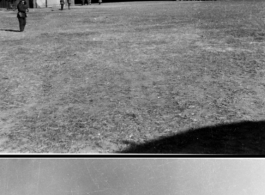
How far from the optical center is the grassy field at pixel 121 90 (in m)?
4.16

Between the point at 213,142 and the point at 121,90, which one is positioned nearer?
the point at 213,142

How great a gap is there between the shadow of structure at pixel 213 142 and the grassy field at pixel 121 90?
19 centimetres

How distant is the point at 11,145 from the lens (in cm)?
387

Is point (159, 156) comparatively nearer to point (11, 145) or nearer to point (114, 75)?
point (11, 145)

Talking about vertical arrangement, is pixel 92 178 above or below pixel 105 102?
above

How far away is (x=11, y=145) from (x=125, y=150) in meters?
1.32

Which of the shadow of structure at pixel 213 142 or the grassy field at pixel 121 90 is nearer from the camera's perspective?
the shadow of structure at pixel 213 142

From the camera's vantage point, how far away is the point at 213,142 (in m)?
3.76

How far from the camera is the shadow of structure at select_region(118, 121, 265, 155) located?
3.56 metres

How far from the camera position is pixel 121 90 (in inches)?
227

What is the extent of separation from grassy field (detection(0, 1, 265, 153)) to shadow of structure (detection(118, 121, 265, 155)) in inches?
7.6

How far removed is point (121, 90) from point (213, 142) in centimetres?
236

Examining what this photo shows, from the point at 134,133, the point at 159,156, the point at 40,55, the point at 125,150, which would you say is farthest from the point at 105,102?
the point at 40,55

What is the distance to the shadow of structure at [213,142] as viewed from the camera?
3.56 meters
